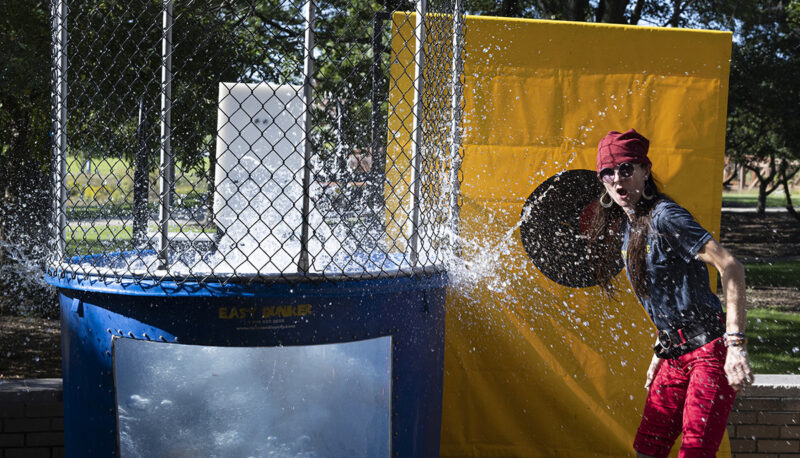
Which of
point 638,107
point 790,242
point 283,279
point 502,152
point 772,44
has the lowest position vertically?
point 790,242

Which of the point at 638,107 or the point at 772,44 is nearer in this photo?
the point at 638,107

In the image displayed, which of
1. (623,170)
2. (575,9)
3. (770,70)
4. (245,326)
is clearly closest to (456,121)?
(623,170)

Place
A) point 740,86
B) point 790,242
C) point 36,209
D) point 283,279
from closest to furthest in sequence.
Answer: point 283,279, point 36,209, point 740,86, point 790,242

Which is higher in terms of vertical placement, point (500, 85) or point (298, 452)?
point (500, 85)

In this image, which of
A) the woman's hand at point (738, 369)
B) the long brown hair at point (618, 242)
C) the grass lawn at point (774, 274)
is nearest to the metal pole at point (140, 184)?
the long brown hair at point (618, 242)

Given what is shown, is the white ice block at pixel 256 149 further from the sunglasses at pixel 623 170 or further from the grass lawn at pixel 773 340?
the grass lawn at pixel 773 340

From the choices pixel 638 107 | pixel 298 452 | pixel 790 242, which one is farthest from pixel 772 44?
pixel 298 452

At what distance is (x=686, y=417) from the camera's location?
2.78m

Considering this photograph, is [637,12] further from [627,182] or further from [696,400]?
[696,400]

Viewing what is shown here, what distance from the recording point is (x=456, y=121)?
3625 mm

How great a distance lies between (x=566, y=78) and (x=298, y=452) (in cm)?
237

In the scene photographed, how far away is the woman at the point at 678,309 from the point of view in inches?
103

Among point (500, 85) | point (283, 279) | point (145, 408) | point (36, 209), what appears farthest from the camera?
point (36, 209)

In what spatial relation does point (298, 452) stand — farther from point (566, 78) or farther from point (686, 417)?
point (566, 78)
